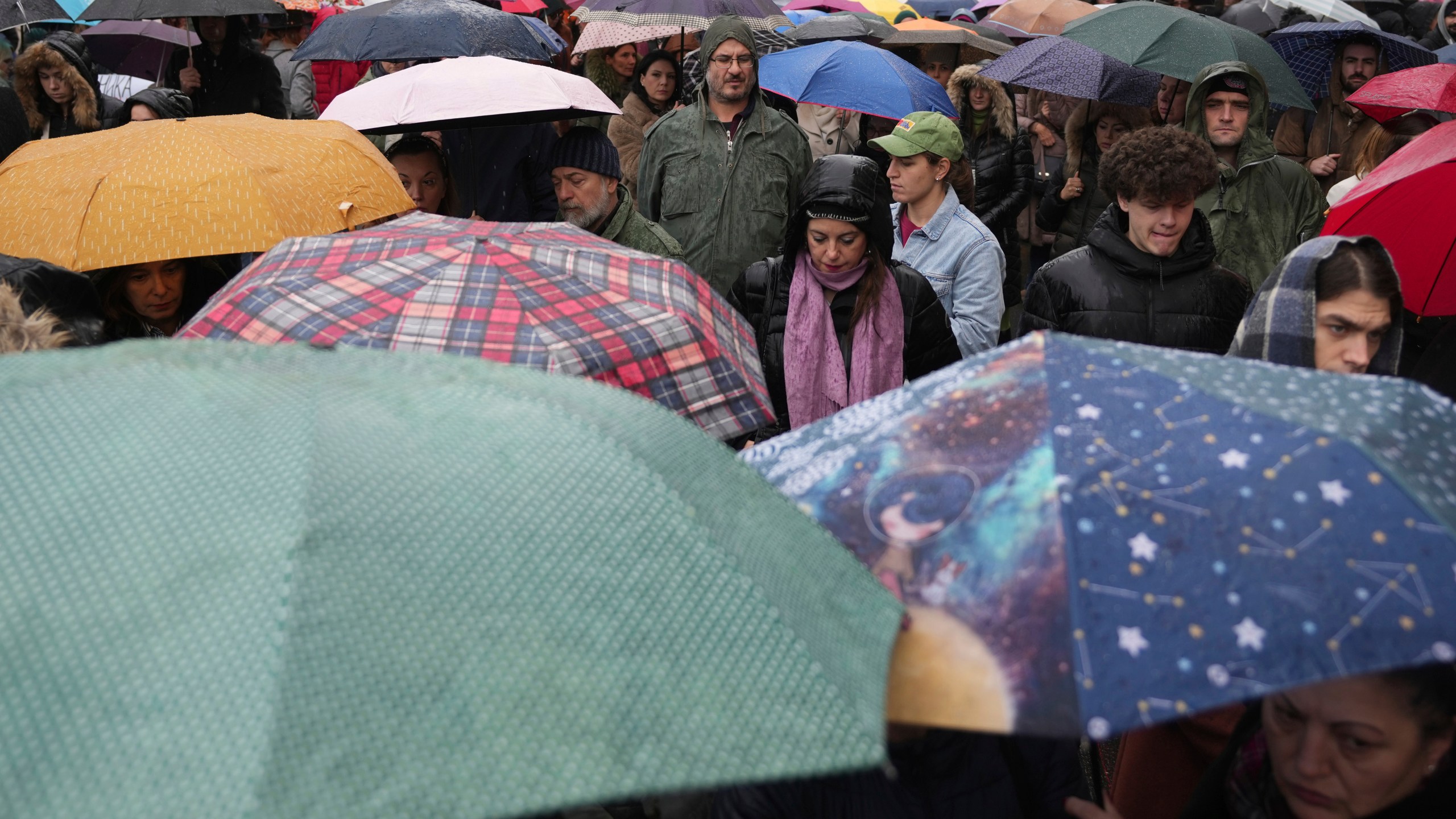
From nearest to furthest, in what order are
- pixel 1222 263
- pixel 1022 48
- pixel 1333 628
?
1. pixel 1333 628
2. pixel 1222 263
3. pixel 1022 48

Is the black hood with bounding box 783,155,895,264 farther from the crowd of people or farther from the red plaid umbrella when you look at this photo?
the red plaid umbrella

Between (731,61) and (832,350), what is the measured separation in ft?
8.44

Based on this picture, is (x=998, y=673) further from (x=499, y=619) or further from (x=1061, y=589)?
(x=499, y=619)

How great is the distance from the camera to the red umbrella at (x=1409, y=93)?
6508mm

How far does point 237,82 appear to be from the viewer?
8.49 meters

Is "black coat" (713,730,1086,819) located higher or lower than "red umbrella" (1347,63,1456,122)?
lower

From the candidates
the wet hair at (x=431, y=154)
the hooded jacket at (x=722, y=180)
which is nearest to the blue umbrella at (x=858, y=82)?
the hooded jacket at (x=722, y=180)

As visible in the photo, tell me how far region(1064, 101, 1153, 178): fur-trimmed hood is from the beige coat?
2536mm

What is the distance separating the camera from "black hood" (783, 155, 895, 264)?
4387 millimetres

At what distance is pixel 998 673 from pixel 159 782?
3.46 ft

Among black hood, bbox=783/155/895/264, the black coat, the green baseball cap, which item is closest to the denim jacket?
the green baseball cap

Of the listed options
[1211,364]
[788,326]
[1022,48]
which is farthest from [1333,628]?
[1022,48]

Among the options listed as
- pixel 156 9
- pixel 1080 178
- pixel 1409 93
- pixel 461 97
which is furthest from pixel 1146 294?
pixel 156 9

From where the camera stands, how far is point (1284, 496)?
1845 mm
